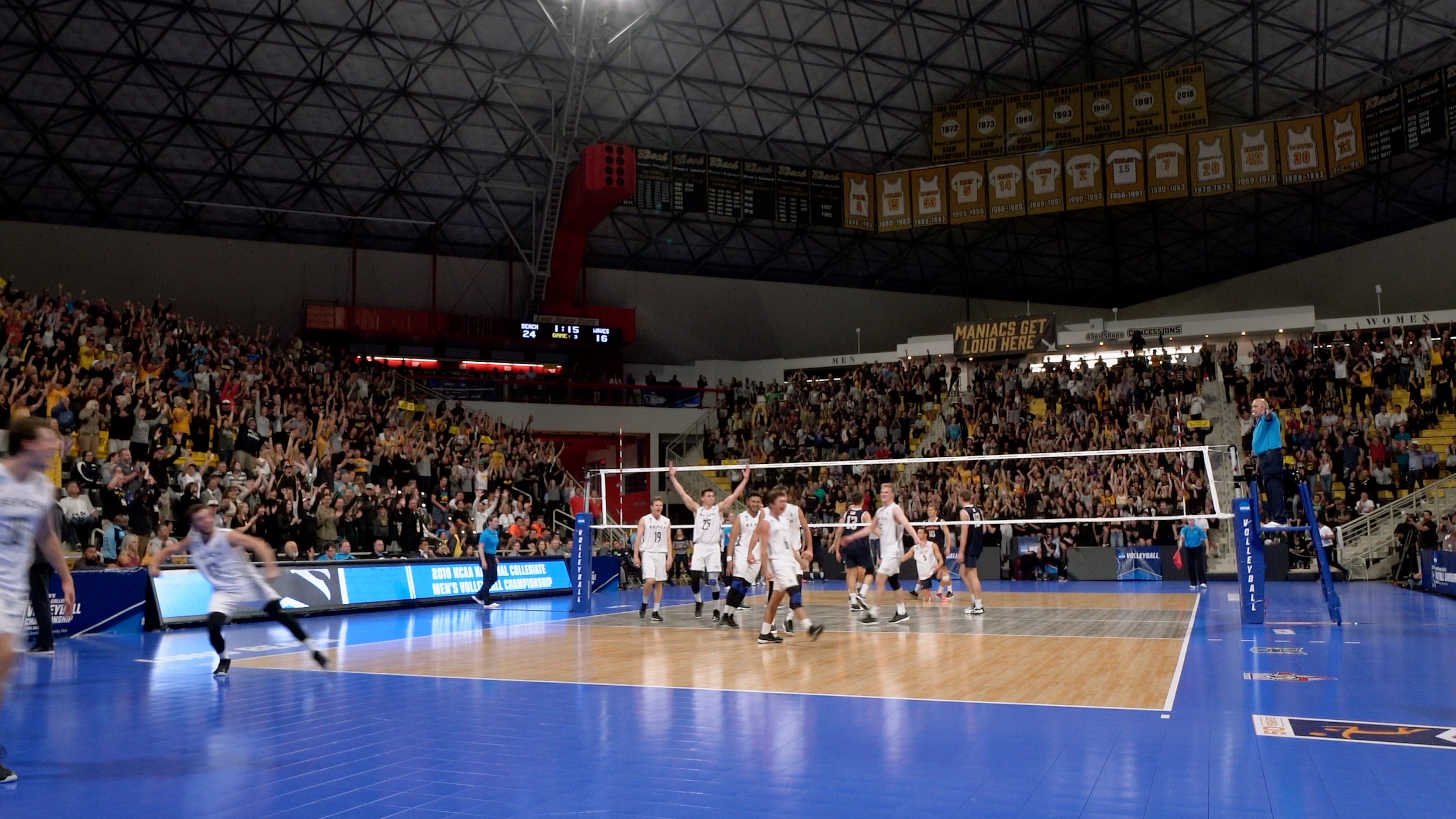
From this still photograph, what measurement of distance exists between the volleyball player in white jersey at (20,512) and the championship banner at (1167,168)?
106 feet

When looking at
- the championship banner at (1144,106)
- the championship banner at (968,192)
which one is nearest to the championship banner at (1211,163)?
the championship banner at (1144,106)

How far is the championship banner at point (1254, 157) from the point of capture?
104 feet

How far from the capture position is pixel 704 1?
1246 inches

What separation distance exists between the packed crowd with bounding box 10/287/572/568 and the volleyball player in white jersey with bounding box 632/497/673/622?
22.0ft

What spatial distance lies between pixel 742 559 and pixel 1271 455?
735cm

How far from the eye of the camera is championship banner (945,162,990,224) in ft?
113

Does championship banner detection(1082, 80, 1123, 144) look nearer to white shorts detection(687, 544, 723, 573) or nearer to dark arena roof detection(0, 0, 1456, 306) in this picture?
dark arena roof detection(0, 0, 1456, 306)

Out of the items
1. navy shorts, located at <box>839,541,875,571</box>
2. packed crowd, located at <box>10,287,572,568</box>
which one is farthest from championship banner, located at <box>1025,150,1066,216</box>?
navy shorts, located at <box>839,541,875,571</box>

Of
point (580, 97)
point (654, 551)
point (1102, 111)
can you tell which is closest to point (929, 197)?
point (1102, 111)

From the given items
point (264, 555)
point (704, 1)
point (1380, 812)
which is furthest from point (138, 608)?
point (704, 1)

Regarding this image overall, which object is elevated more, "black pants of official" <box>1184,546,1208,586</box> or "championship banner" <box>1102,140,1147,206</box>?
"championship banner" <box>1102,140,1147,206</box>

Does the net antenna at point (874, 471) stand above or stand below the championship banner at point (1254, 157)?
below

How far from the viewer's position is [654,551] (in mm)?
17500

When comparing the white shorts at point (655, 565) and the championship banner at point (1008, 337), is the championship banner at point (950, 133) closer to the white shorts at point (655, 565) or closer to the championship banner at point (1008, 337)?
the championship banner at point (1008, 337)
